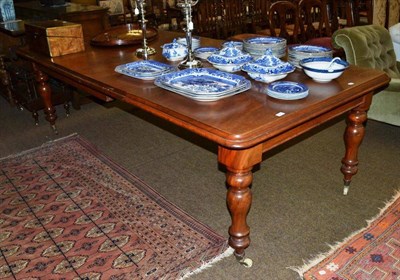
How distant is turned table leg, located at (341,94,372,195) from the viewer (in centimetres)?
193

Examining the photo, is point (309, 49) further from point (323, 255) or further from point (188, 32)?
point (323, 255)

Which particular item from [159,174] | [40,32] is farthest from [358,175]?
[40,32]

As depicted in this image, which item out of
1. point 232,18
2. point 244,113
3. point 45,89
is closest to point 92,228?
point 244,113

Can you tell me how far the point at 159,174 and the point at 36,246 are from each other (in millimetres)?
838

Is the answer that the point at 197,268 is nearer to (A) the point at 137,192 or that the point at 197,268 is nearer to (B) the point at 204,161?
(A) the point at 137,192

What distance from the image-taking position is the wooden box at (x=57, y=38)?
7.63 feet

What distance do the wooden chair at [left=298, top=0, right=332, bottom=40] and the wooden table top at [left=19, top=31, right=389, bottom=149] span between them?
189 centimetres

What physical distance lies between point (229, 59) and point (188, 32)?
248 mm

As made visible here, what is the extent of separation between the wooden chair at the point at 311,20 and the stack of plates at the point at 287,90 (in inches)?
86.3

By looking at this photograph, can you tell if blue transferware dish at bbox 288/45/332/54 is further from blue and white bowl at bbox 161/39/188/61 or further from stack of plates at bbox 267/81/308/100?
blue and white bowl at bbox 161/39/188/61

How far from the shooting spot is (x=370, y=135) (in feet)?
9.44

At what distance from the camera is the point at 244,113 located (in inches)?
58.4

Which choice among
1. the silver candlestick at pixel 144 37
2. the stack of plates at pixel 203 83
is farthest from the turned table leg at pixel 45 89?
the stack of plates at pixel 203 83

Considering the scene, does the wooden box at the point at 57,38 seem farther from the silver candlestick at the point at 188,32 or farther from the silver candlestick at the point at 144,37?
the silver candlestick at the point at 188,32
